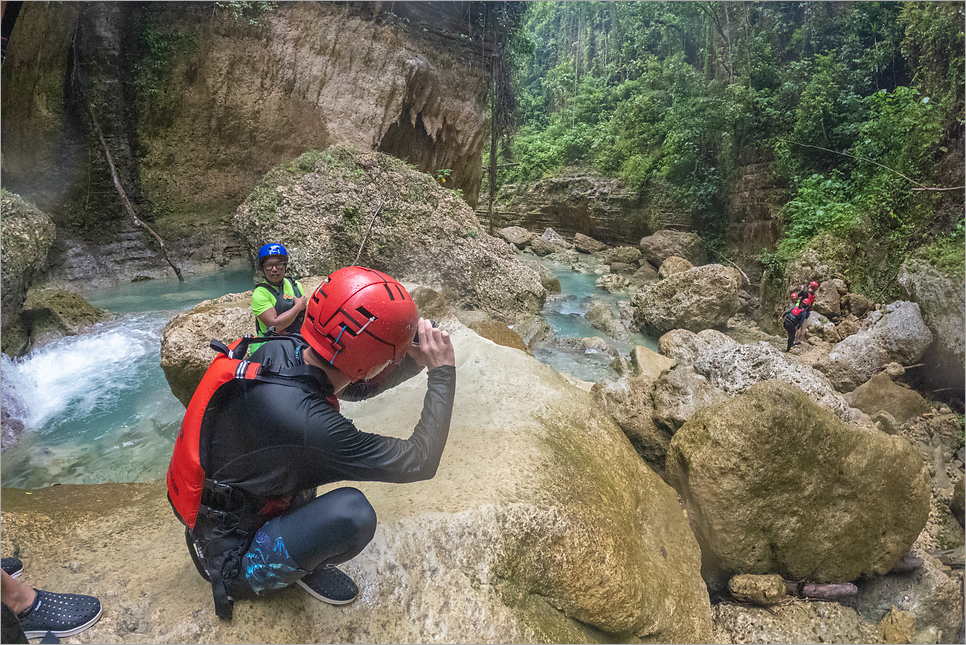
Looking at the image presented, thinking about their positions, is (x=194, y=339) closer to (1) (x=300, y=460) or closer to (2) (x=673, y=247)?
(1) (x=300, y=460)

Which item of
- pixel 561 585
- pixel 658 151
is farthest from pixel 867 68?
pixel 561 585

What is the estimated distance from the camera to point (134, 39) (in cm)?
753

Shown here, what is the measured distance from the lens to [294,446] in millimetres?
1278

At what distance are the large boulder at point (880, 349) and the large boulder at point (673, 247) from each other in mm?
7328

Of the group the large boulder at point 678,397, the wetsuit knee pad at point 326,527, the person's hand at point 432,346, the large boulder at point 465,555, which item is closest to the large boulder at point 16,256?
the large boulder at point 465,555

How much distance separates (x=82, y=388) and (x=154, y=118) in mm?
5103

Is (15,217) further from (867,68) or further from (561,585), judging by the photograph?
(867,68)

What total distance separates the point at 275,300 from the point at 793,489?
3.29 meters

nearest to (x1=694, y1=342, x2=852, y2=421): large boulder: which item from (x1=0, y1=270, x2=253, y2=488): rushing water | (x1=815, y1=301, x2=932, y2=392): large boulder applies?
(x1=815, y1=301, x2=932, y2=392): large boulder

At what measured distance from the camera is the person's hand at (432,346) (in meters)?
1.53

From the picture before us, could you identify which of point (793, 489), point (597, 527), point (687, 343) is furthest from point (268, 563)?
point (687, 343)

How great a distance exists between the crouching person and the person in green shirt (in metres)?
1.80

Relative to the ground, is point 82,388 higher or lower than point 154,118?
lower

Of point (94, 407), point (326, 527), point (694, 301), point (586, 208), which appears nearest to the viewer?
point (326, 527)
